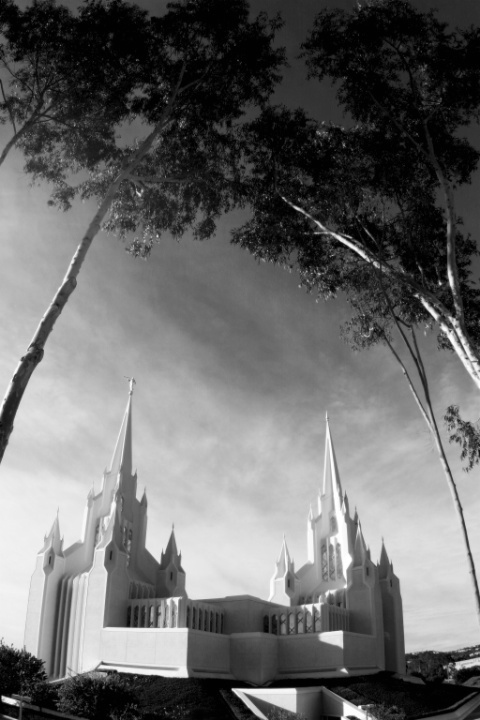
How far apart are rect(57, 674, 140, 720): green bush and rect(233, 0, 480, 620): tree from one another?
11.0 meters

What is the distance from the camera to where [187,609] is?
100 feet

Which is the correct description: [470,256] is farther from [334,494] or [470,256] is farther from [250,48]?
[334,494]

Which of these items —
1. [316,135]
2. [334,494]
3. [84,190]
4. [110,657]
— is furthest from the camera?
[334,494]

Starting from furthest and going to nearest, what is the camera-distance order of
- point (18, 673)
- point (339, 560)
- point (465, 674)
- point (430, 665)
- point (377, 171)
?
point (430, 665) < point (465, 674) < point (339, 560) < point (18, 673) < point (377, 171)

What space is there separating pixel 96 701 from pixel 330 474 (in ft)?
102

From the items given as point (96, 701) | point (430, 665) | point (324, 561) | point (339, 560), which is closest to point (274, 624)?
point (339, 560)

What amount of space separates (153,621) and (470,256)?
23.0 meters

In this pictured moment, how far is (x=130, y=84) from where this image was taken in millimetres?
14477

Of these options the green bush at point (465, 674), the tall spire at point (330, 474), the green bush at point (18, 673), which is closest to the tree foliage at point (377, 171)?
the green bush at point (18, 673)

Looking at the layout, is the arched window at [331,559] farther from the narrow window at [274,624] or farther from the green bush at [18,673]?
the green bush at [18,673]

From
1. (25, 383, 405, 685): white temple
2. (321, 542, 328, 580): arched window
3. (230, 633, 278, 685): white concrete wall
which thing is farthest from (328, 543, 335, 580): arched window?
(230, 633, 278, 685): white concrete wall

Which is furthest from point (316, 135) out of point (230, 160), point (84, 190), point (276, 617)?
point (276, 617)

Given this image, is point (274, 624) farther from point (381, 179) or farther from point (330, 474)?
point (381, 179)

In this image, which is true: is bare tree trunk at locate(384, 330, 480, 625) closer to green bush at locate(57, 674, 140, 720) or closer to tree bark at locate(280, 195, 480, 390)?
tree bark at locate(280, 195, 480, 390)
